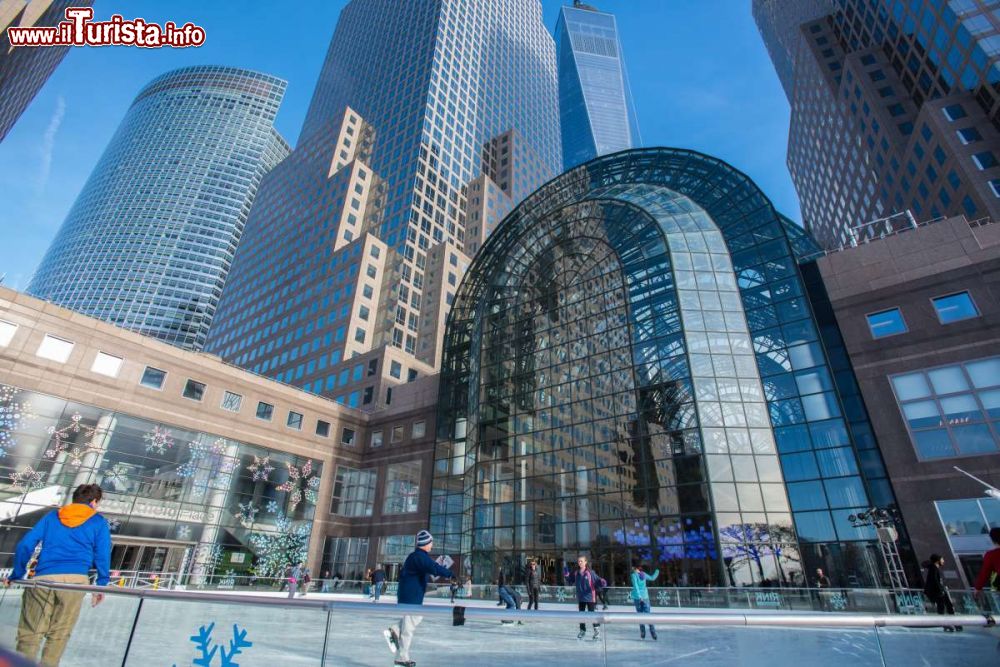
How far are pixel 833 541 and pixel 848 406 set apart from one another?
6809 mm

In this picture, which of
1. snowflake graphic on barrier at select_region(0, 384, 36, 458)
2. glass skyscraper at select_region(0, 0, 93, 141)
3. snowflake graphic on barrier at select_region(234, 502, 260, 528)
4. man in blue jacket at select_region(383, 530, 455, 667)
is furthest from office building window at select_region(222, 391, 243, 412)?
man in blue jacket at select_region(383, 530, 455, 667)

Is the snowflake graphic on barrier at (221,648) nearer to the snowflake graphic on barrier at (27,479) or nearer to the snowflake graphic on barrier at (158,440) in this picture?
the snowflake graphic on barrier at (27,479)

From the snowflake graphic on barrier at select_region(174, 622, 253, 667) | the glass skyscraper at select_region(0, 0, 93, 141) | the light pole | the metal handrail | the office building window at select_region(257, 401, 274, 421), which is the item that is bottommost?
the snowflake graphic on barrier at select_region(174, 622, 253, 667)

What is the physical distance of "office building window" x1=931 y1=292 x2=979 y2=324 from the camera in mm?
24719

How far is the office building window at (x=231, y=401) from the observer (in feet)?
123

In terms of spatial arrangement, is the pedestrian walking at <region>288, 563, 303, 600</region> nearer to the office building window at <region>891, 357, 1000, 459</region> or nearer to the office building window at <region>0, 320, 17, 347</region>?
the office building window at <region>0, 320, 17, 347</region>

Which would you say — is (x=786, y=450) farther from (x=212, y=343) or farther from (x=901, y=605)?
(x=212, y=343)

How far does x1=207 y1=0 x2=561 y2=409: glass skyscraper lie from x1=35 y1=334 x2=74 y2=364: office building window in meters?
29.7

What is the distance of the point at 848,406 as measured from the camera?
26203 mm

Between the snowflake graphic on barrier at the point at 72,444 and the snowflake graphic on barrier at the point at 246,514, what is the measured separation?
9.71 m

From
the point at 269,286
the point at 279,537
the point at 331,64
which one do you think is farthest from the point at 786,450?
the point at 331,64

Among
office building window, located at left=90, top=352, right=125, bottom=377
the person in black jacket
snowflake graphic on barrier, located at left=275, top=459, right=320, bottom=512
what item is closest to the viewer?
the person in black jacket

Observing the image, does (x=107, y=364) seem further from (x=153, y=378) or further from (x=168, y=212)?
(x=168, y=212)

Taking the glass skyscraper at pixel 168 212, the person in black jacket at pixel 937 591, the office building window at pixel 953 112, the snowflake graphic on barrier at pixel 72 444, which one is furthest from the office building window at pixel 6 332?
the glass skyscraper at pixel 168 212
